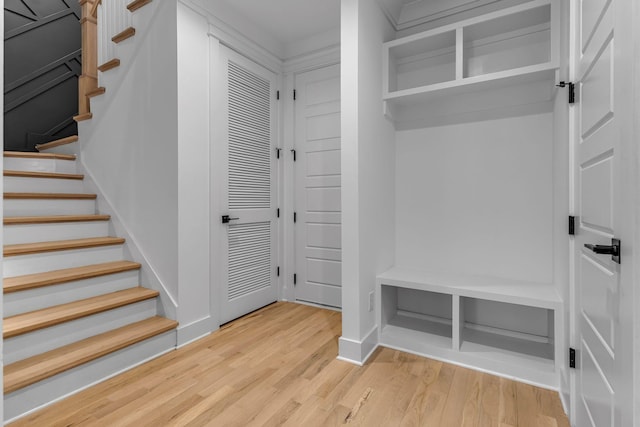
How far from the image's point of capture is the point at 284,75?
3.40 m

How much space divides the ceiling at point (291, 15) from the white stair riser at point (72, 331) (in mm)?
2485

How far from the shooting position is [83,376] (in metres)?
1.83

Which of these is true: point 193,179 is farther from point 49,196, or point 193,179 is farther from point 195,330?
point 49,196

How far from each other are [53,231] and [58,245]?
0.95ft

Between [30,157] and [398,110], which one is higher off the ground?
[398,110]

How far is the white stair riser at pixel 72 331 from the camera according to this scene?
5.76 feet

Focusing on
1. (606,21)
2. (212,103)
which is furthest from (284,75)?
(606,21)

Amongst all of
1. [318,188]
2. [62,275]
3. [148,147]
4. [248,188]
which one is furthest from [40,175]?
[318,188]

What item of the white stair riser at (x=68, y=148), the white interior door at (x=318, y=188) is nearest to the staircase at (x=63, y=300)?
the white stair riser at (x=68, y=148)

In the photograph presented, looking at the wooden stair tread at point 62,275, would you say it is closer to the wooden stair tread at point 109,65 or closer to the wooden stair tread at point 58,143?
the wooden stair tread at point 58,143

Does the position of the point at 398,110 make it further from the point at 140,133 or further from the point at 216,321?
the point at 216,321

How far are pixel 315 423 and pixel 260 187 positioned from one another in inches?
84.2

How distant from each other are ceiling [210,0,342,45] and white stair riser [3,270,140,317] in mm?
2325

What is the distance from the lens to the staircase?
173 cm
